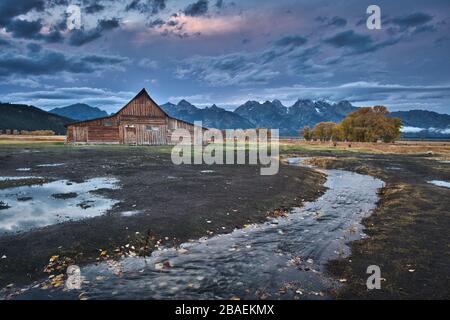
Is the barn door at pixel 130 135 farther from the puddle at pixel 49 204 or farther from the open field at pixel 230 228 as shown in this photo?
the puddle at pixel 49 204

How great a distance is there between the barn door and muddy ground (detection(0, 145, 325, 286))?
40488mm

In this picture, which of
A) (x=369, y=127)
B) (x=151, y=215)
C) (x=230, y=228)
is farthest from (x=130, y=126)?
(x=369, y=127)

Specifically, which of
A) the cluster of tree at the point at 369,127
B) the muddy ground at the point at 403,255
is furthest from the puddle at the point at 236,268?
the cluster of tree at the point at 369,127

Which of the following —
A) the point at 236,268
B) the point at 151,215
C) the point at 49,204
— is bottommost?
the point at 236,268

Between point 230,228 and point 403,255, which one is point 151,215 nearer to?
point 230,228

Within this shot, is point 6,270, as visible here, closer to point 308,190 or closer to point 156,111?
point 308,190

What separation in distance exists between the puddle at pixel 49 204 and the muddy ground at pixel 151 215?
784mm

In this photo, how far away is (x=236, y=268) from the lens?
8523 millimetres

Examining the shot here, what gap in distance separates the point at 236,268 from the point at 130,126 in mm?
60139

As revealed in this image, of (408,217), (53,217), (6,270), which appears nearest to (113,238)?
(6,270)

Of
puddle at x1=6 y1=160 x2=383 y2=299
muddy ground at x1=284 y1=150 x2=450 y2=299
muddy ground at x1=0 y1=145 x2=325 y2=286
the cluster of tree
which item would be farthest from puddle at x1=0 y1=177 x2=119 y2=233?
the cluster of tree

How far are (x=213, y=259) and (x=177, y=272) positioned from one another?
1.31 metres

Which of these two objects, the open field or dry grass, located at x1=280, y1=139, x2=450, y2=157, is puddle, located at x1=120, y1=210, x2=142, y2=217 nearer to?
the open field
